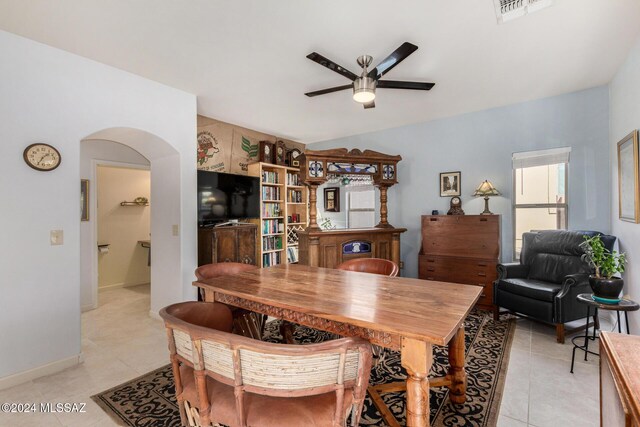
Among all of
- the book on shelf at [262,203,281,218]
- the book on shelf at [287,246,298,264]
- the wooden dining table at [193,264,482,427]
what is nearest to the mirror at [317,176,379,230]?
the book on shelf at [287,246,298,264]

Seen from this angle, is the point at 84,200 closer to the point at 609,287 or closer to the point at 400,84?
the point at 400,84

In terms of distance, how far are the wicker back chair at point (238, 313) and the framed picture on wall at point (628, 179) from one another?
325cm

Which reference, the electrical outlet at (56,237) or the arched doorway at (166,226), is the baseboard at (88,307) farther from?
the electrical outlet at (56,237)

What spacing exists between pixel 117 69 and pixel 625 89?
485 centimetres

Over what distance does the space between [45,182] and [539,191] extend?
539 cm

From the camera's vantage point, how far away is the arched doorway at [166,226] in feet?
11.4

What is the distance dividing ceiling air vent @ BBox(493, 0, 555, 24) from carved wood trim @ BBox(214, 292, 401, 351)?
230 centimetres

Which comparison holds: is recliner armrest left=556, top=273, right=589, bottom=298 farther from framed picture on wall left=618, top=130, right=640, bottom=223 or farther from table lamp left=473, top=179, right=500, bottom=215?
table lamp left=473, top=179, right=500, bottom=215

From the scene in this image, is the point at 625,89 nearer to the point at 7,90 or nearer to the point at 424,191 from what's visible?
the point at 424,191

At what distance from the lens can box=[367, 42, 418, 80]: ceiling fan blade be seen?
218cm

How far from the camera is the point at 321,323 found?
60.7 inches

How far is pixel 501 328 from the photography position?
3281 mm

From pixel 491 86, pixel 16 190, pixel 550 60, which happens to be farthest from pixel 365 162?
pixel 16 190

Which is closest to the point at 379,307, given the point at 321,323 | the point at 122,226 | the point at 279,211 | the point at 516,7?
the point at 321,323
